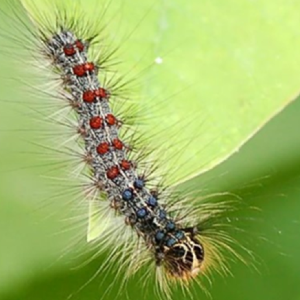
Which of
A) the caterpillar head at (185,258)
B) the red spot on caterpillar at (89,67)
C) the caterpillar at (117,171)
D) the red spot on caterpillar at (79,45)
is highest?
the red spot on caterpillar at (79,45)

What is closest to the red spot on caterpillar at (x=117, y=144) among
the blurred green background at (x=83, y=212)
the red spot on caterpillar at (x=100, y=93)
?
the red spot on caterpillar at (x=100, y=93)

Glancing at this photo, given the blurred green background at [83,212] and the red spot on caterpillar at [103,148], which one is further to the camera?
the blurred green background at [83,212]

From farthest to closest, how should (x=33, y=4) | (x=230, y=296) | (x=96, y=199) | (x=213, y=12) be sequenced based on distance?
(x=230, y=296), (x=96, y=199), (x=33, y=4), (x=213, y=12)

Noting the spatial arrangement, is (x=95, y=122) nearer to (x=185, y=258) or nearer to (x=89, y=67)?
(x=89, y=67)

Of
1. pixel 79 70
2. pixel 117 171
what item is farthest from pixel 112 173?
pixel 79 70

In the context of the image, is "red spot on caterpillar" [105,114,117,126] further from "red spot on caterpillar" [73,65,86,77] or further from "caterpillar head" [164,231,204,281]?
"caterpillar head" [164,231,204,281]

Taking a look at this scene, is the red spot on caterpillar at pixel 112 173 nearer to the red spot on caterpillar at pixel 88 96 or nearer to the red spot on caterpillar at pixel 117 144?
the red spot on caterpillar at pixel 117 144

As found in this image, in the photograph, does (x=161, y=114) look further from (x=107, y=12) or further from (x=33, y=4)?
(x=33, y=4)

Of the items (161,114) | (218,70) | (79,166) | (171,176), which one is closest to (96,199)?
(79,166)
